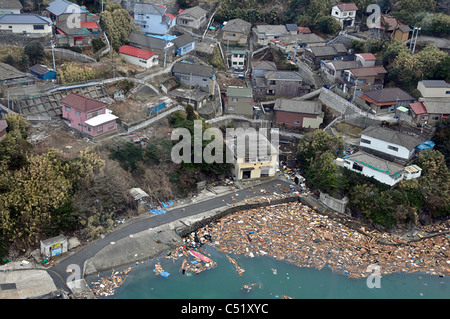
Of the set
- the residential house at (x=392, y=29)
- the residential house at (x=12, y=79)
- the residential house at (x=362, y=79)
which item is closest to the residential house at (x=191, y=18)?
the residential house at (x=362, y=79)

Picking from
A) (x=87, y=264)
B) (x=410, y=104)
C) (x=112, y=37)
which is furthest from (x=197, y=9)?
(x=87, y=264)

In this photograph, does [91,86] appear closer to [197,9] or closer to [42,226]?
[42,226]

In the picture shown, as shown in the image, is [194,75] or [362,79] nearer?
[362,79]

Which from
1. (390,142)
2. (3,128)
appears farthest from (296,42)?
(3,128)

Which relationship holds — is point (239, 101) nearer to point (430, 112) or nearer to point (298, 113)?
point (298, 113)

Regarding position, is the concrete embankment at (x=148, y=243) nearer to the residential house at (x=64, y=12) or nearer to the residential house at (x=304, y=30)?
the residential house at (x=64, y=12)

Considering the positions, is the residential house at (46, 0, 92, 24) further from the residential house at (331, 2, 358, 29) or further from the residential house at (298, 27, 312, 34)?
the residential house at (331, 2, 358, 29)
